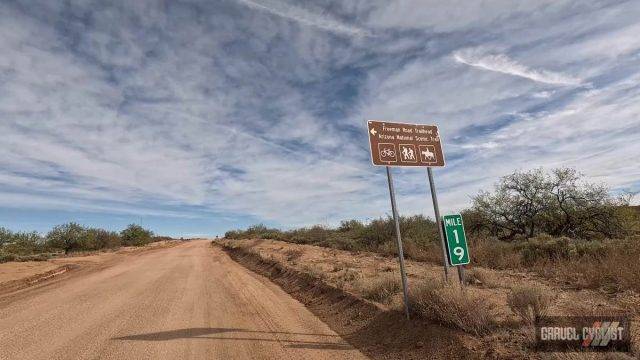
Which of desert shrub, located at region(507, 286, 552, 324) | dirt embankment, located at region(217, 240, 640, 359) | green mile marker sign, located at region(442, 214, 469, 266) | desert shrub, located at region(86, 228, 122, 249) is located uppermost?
desert shrub, located at region(86, 228, 122, 249)

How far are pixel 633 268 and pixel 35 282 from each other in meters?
21.9

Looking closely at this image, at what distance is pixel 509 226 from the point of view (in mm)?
20156

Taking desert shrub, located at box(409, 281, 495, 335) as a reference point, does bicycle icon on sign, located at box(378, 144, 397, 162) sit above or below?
above

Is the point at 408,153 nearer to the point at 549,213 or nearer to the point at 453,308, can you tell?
the point at 453,308

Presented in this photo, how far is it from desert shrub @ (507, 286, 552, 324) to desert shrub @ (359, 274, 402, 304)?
126 inches

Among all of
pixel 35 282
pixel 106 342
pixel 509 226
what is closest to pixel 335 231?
pixel 509 226

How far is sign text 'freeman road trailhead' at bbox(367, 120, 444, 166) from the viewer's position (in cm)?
831

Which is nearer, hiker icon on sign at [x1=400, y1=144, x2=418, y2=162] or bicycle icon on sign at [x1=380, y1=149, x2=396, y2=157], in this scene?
bicycle icon on sign at [x1=380, y1=149, x2=396, y2=157]

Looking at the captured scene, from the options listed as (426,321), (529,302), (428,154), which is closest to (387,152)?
(428,154)

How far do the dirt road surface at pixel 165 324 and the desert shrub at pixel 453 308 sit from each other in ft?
5.21

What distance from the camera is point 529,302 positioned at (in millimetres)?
6746

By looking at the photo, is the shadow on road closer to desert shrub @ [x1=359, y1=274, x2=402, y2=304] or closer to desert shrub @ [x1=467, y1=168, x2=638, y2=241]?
desert shrub @ [x1=359, y1=274, x2=402, y2=304]

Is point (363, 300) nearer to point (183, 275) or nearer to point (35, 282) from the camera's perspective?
point (183, 275)

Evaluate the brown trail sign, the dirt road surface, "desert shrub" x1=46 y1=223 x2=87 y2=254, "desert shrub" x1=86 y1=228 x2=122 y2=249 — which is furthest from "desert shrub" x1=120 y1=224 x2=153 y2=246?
the brown trail sign
